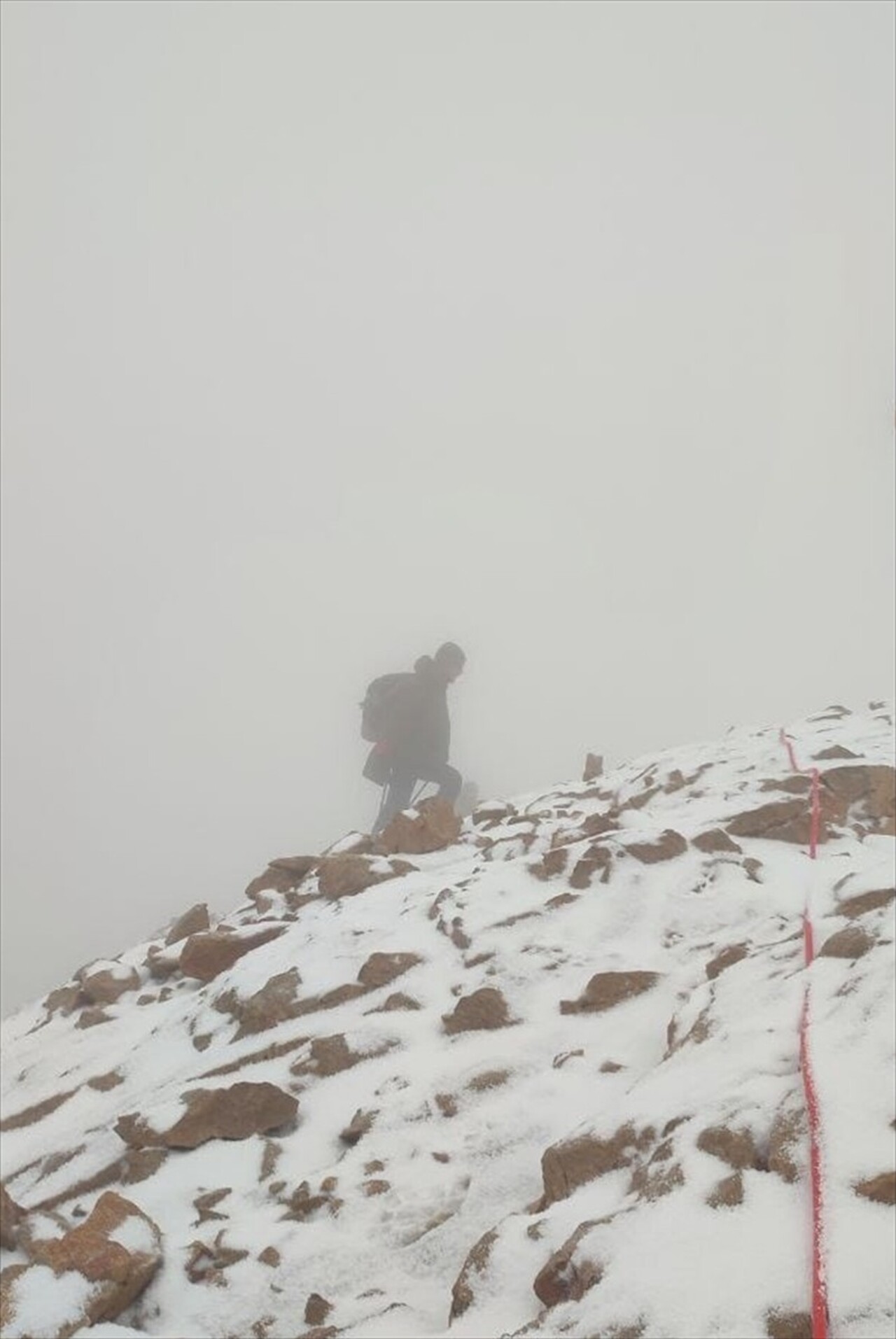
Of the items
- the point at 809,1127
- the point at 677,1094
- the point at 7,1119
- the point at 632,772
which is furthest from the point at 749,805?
the point at 7,1119

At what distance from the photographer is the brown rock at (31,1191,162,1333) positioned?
4.70m

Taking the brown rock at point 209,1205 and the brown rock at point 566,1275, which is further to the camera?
the brown rock at point 209,1205

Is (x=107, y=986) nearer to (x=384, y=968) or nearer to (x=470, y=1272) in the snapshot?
(x=384, y=968)

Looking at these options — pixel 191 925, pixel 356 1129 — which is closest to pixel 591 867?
pixel 356 1129

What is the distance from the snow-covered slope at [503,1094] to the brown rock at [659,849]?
1.2 inches

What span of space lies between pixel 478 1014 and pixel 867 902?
3263 millimetres

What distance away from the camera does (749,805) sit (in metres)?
10.3

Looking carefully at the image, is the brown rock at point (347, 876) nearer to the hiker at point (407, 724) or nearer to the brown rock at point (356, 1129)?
the brown rock at point (356, 1129)

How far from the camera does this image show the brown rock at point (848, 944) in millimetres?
5832

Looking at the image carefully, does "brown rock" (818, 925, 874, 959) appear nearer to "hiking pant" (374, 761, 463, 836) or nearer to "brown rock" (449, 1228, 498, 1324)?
"brown rock" (449, 1228, 498, 1324)

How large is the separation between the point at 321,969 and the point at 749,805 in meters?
5.28

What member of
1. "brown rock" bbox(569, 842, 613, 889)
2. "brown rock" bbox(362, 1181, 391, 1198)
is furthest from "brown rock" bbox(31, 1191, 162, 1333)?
"brown rock" bbox(569, 842, 613, 889)

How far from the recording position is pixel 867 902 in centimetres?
712

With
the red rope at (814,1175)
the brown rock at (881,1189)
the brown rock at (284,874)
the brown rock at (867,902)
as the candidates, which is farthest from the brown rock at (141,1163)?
the brown rock at (867,902)
